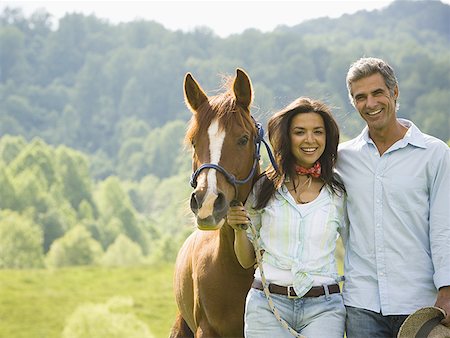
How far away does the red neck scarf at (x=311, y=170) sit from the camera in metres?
3.89

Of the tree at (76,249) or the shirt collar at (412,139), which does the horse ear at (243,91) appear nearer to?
the shirt collar at (412,139)

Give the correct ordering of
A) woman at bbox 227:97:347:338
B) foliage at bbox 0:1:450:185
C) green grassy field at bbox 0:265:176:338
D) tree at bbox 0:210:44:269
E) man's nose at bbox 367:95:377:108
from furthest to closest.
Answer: foliage at bbox 0:1:450:185 < tree at bbox 0:210:44:269 < green grassy field at bbox 0:265:176:338 < man's nose at bbox 367:95:377:108 < woman at bbox 227:97:347:338

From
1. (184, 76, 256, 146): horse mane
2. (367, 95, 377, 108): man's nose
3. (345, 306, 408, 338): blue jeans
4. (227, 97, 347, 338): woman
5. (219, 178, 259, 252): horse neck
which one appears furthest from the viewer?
(219, 178, 259, 252): horse neck

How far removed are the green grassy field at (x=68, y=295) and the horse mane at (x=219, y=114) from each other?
35.5m

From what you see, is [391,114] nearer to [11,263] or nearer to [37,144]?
[11,263]

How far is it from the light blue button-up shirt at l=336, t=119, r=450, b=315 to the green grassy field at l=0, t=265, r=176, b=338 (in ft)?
118

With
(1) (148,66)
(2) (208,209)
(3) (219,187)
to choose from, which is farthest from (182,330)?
(1) (148,66)

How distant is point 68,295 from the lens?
47.9 metres

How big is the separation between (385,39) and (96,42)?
46988mm

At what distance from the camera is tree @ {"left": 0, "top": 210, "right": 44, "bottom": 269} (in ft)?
170

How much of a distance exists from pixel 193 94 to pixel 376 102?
3.64 ft

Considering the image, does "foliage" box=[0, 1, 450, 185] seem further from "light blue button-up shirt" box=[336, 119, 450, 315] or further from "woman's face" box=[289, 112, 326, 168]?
"light blue button-up shirt" box=[336, 119, 450, 315]

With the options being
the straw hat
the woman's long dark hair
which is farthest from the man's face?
the straw hat

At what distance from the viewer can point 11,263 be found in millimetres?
51500
